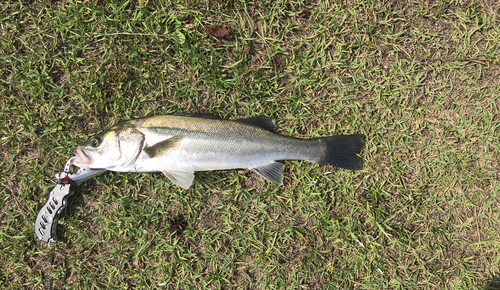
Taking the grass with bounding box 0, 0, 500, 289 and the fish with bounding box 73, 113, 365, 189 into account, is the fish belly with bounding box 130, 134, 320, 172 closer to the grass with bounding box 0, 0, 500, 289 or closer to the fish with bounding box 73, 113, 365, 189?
the fish with bounding box 73, 113, 365, 189

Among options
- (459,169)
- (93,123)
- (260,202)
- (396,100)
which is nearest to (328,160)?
(260,202)

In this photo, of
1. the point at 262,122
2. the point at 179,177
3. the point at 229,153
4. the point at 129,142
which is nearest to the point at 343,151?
the point at 262,122

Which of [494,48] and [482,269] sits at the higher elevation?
[494,48]

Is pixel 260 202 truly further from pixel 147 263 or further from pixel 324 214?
pixel 147 263

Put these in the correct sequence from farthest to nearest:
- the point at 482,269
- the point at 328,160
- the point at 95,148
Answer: the point at 482,269 < the point at 328,160 < the point at 95,148

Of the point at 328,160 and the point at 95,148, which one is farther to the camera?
the point at 328,160

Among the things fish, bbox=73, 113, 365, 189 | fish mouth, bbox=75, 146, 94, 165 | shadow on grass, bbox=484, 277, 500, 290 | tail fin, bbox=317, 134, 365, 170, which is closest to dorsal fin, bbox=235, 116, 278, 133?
fish, bbox=73, 113, 365, 189

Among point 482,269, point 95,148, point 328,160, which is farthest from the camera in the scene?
point 482,269

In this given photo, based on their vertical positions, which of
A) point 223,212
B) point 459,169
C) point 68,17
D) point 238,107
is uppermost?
point 68,17
